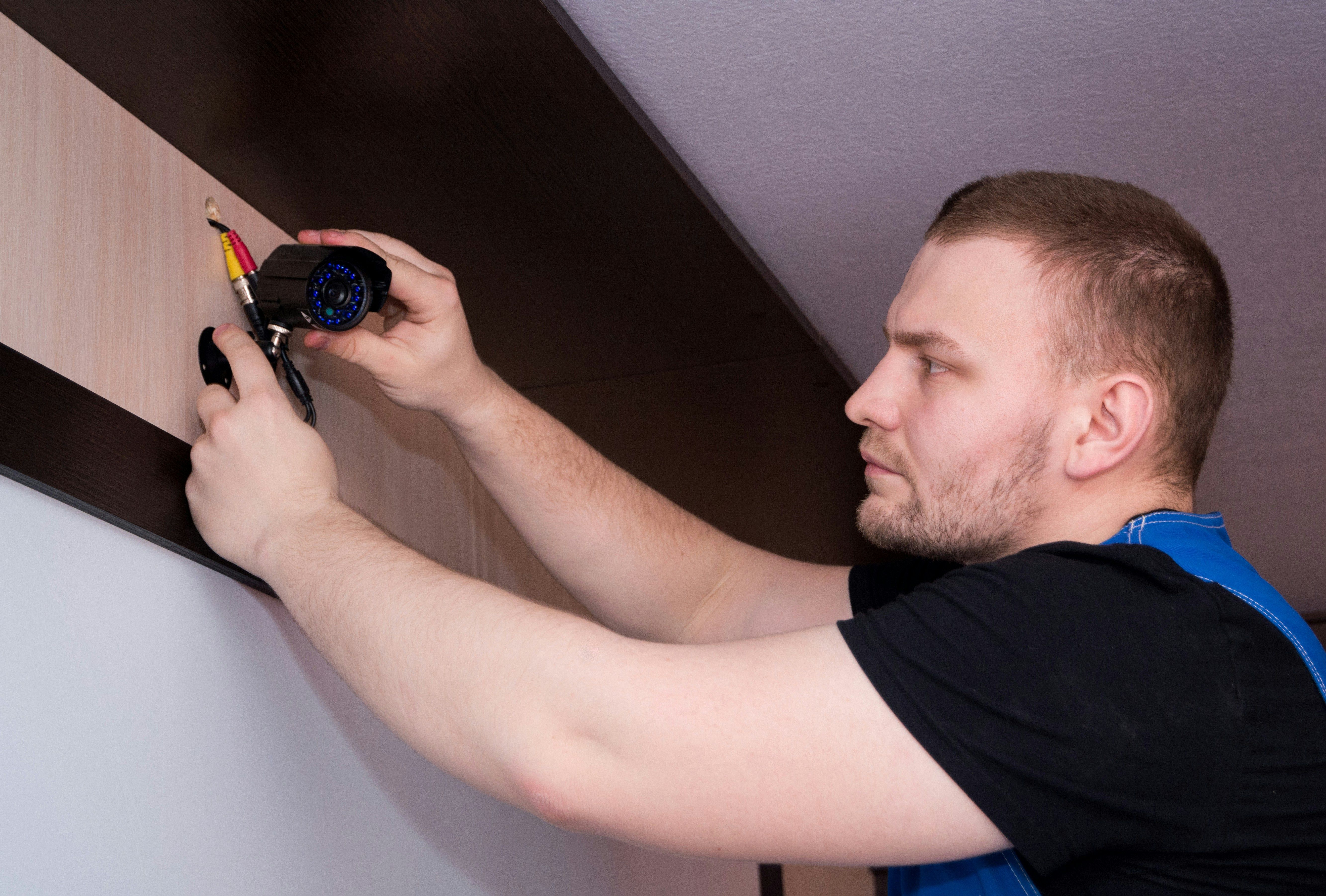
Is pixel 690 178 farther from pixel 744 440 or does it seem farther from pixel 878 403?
pixel 744 440

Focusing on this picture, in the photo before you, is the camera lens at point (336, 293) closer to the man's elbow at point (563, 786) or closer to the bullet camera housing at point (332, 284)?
the bullet camera housing at point (332, 284)

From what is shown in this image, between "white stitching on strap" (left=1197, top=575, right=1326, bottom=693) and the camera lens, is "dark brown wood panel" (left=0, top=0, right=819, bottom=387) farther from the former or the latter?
"white stitching on strap" (left=1197, top=575, right=1326, bottom=693)

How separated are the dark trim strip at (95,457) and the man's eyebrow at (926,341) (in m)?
0.77

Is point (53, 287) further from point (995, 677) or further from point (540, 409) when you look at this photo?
point (995, 677)

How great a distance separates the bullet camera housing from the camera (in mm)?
1103

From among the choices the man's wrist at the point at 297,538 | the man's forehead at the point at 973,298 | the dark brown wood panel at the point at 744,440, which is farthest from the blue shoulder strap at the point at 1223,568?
the dark brown wood panel at the point at 744,440

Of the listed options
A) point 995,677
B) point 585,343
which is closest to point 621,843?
point 585,343

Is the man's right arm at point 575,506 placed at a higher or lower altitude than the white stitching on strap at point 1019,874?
higher

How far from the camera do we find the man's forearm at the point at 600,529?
4.67 feet

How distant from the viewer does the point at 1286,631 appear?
99 centimetres

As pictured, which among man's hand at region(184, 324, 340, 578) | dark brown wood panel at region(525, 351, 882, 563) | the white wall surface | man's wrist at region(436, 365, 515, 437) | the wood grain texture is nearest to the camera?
the white wall surface

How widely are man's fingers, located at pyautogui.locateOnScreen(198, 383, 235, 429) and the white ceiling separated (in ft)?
1.80

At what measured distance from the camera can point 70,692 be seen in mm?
850

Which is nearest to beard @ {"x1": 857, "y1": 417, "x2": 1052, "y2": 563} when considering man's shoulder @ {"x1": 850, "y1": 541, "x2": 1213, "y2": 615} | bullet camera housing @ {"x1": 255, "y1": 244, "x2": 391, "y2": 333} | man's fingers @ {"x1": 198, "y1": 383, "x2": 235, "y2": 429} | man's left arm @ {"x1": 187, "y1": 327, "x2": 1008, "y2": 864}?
man's shoulder @ {"x1": 850, "y1": 541, "x2": 1213, "y2": 615}
